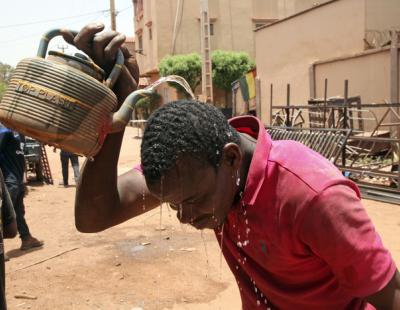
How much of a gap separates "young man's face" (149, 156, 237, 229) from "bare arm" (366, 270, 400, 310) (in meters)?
0.47

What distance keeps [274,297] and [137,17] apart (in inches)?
1381

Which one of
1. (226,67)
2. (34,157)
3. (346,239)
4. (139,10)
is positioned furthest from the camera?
(139,10)

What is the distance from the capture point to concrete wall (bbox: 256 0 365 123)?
43.7 feet

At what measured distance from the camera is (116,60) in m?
1.55

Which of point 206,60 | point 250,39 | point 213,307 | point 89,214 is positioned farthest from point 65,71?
point 250,39

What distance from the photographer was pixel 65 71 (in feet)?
4.23

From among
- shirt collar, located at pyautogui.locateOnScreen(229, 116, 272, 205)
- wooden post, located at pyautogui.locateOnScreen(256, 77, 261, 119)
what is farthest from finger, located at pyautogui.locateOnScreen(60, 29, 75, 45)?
wooden post, located at pyautogui.locateOnScreen(256, 77, 261, 119)

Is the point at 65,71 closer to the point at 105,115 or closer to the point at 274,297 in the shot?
the point at 105,115

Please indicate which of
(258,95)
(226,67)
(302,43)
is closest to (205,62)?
(258,95)

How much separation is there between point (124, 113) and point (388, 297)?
92 cm

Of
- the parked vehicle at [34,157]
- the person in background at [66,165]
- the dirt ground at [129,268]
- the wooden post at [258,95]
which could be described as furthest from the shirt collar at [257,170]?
the wooden post at [258,95]

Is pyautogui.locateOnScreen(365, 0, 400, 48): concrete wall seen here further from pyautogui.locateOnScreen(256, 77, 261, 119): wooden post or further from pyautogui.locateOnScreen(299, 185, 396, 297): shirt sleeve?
pyautogui.locateOnScreen(299, 185, 396, 297): shirt sleeve

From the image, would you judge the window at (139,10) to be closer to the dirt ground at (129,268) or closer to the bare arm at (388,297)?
the dirt ground at (129,268)

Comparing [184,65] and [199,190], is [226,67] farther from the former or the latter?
[199,190]
